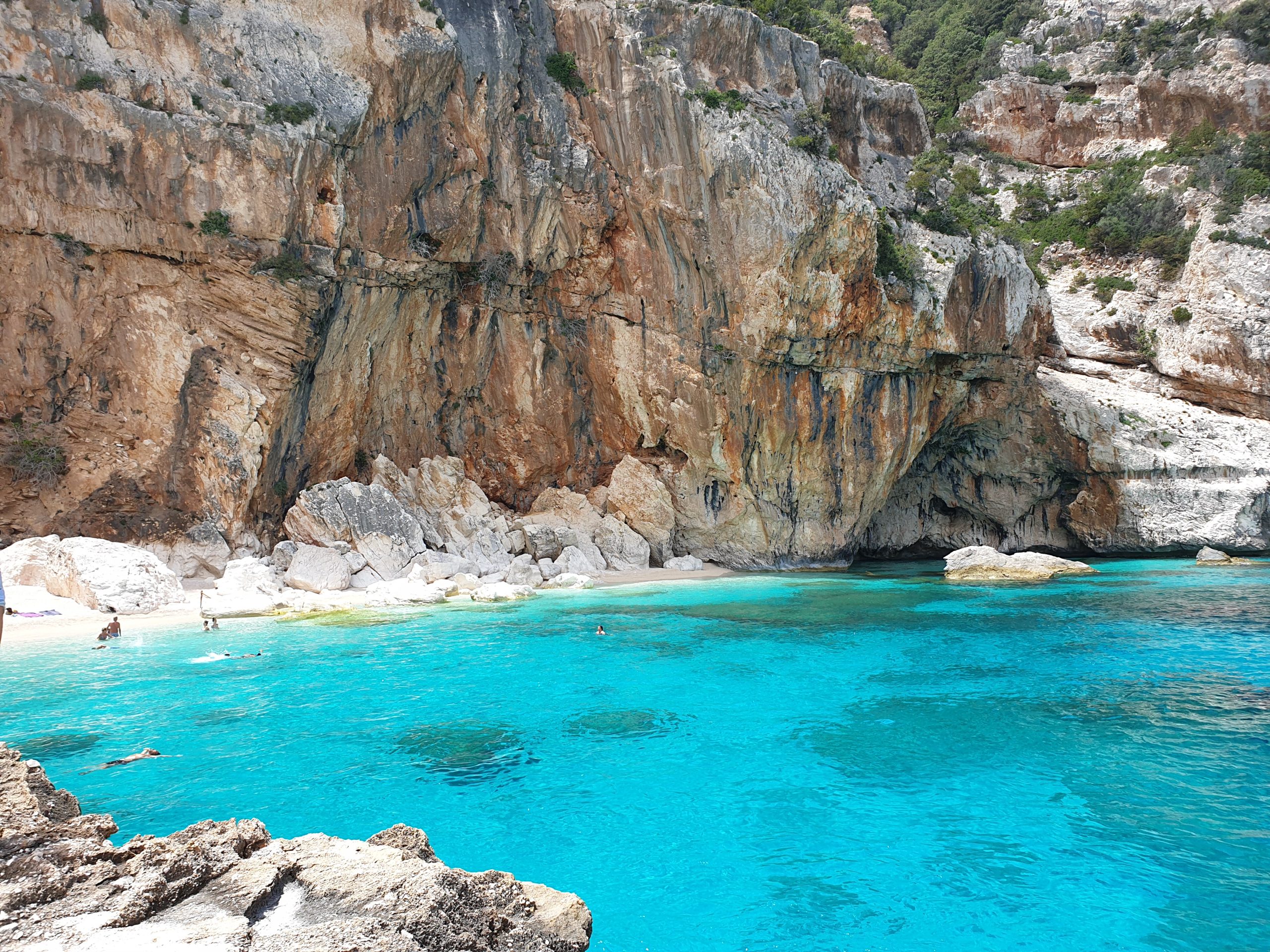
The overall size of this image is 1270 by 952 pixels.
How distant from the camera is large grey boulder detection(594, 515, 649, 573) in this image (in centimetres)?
2542

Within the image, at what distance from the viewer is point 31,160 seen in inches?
698

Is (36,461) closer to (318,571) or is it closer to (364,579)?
(318,571)

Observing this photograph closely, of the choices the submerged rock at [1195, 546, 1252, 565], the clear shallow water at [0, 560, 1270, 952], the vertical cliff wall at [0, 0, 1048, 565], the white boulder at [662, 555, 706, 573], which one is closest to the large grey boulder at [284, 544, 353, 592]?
the vertical cliff wall at [0, 0, 1048, 565]

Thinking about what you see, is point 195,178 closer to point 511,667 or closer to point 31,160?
point 31,160

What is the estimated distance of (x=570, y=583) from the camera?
72.5 ft

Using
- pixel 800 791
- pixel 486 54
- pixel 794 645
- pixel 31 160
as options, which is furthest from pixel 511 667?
pixel 486 54

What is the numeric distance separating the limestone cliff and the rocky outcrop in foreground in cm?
1863

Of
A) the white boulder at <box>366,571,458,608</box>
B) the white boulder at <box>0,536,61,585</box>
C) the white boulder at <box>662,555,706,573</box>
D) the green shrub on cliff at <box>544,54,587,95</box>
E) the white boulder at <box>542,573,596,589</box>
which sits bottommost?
the white boulder at <box>662,555,706,573</box>

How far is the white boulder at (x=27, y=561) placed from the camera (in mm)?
15695

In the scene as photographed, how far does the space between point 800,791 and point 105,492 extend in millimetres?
19538

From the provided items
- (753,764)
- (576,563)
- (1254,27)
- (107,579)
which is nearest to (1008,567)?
(576,563)

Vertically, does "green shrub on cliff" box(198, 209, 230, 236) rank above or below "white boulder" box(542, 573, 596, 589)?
above

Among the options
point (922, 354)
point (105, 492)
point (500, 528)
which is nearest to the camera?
point (105, 492)

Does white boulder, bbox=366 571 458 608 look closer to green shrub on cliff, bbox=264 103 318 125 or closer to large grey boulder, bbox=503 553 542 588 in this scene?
large grey boulder, bbox=503 553 542 588
